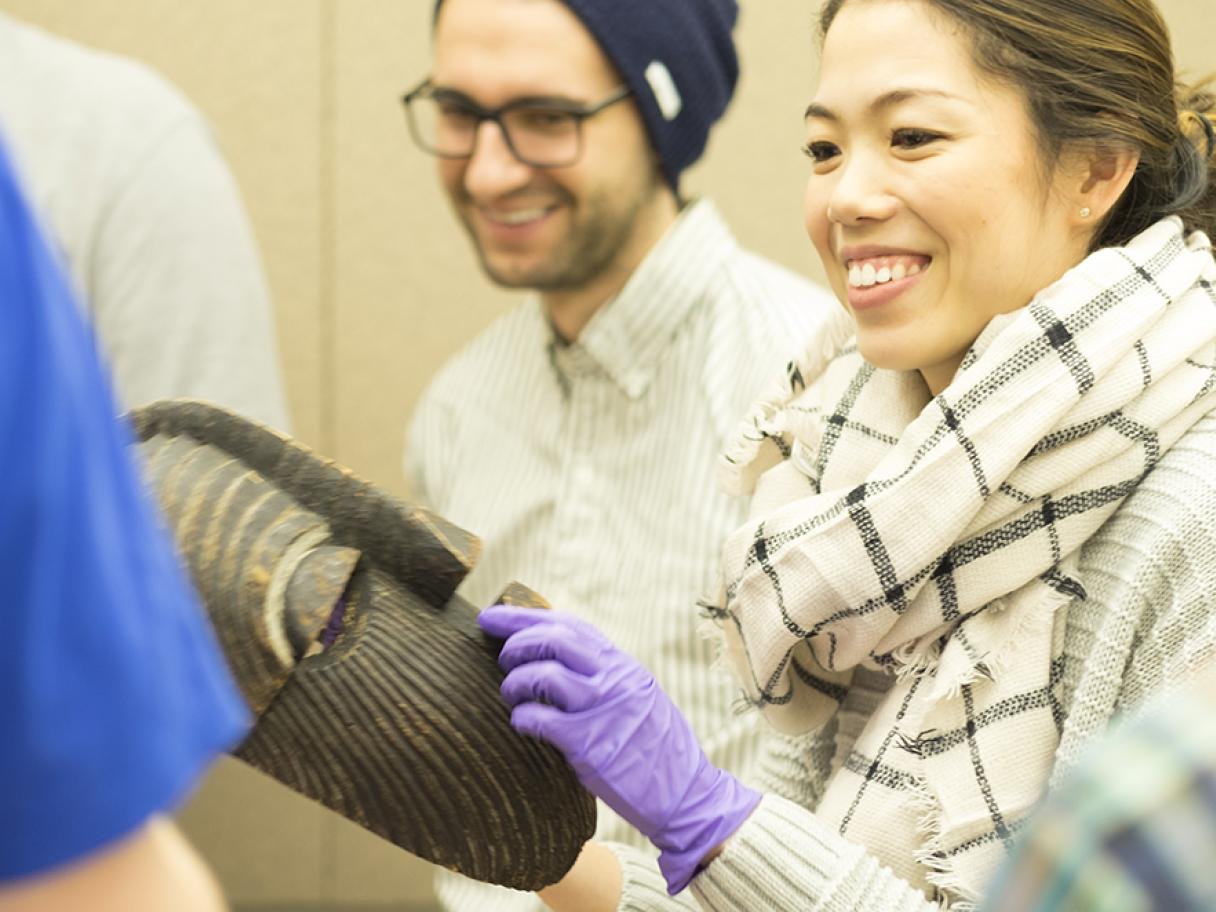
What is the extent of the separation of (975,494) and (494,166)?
1003mm

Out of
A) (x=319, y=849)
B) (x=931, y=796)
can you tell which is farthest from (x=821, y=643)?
(x=319, y=849)

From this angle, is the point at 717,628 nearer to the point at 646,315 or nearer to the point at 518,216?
the point at 646,315

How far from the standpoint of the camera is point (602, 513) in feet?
6.24

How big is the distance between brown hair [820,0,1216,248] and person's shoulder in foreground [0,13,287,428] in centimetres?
104

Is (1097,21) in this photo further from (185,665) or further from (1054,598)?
(185,665)

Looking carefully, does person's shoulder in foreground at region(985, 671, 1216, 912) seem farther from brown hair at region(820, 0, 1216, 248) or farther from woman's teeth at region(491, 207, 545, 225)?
woman's teeth at region(491, 207, 545, 225)

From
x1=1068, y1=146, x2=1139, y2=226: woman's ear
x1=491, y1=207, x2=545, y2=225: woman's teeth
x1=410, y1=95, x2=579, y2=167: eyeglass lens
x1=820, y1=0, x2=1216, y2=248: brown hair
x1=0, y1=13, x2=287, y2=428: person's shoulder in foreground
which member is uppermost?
x1=820, y1=0, x2=1216, y2=248: brown hair

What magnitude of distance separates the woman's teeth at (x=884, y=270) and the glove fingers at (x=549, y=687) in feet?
1.23

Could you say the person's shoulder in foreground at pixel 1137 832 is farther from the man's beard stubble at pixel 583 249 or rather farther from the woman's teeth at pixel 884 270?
the man's beard stubble at pixel 583 249

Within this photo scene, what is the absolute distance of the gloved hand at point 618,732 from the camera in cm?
109

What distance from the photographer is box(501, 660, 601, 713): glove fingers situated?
1083mm

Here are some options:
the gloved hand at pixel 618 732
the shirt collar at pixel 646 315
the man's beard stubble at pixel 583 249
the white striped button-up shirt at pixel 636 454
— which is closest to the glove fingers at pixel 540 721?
the gloved hand at pixel 618 732

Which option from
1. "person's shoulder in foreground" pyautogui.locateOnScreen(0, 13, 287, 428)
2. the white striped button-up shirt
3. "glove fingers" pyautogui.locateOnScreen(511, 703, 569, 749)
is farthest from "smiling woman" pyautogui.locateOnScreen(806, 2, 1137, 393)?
"person's shoulder in foreground" pyautogui.locateOnScreen(0, 13, 287, 428)

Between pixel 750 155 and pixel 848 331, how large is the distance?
1490 millimetres
